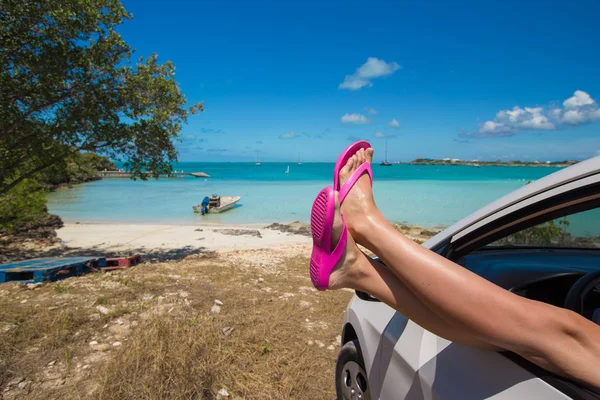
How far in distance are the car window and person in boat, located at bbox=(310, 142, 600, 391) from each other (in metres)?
0.75

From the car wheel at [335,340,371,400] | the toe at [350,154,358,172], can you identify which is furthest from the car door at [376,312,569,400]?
the toe at [350,154,358,172]

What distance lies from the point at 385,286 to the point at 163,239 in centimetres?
1231

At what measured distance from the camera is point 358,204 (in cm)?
178

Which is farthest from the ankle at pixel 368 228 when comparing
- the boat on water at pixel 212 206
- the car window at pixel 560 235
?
the boat on water at pixel 212 206

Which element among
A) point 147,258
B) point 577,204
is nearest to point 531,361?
point 577,204

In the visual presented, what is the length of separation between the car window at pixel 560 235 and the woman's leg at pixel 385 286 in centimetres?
76

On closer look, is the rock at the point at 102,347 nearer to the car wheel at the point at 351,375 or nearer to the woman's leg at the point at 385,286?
the car wheel at the point at 351,375

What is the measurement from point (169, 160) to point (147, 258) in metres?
2.88

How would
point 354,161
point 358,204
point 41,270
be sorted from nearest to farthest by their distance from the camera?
point 358,204
point 354,161
point 41,270

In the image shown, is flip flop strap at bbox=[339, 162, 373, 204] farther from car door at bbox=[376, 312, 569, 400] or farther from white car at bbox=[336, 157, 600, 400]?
car door at bbox=[376, 312, 569, 400]

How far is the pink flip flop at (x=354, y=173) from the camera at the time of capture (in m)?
1.88

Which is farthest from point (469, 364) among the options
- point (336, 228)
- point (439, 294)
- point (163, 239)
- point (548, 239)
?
point (163, 239)

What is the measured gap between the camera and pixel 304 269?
24.2 feet

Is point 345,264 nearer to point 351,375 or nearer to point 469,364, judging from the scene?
point 469,364
